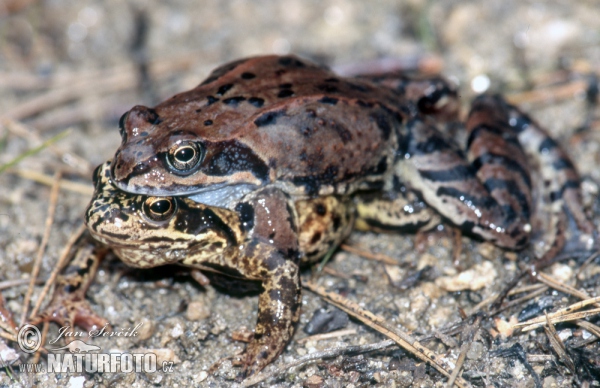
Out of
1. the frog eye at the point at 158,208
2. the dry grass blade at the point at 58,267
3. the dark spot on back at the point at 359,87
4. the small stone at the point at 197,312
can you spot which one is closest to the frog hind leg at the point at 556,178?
the dark spot on back at the point at 359,87

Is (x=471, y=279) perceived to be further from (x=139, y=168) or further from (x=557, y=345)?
(x=139, y=168)

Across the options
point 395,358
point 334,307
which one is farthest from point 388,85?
point 395,358

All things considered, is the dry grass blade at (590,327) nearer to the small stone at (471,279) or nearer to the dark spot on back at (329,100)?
the small stone at (471,279)

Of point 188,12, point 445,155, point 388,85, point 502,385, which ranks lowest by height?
point 502,385

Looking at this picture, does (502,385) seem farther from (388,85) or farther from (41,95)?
(41,95)

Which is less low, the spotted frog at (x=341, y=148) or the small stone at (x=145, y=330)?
the spotted frog at (x=341, y=148)

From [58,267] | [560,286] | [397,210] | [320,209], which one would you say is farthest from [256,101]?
[560,286]
